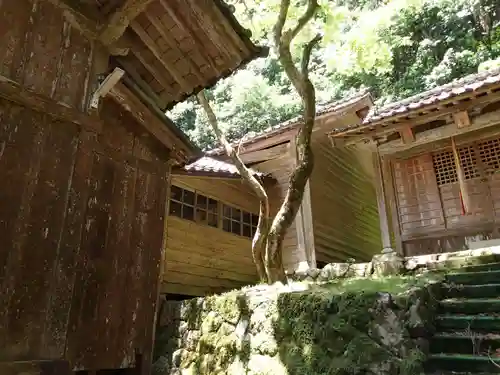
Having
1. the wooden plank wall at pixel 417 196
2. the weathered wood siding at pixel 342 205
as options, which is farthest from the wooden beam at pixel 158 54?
the weathered wood siding at pixel 342 205

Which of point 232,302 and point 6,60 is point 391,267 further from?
point 6,60

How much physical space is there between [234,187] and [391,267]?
18.8 feet

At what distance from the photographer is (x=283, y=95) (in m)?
27.4

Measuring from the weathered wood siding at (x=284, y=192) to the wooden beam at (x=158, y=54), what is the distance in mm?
7492

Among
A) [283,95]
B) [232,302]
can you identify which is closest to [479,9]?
[283,95]

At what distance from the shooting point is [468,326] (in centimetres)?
520

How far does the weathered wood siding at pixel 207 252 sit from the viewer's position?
33.5 feet

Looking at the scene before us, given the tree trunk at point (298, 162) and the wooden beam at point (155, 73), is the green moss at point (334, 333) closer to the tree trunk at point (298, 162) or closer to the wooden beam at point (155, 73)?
the tree trunk at point (298, 162)

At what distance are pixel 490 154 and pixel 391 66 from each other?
1616cm

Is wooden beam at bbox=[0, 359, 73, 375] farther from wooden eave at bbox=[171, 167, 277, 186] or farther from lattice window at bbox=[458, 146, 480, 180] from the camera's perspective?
lattice window at bbox=[458, 146, 480, 180]

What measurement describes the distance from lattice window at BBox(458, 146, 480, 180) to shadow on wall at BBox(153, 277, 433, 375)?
530cm

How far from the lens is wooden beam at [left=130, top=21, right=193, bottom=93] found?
5230mm

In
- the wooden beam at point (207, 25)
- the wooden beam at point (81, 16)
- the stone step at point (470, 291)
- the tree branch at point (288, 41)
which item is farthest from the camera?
the tree branch at point (288, 41)

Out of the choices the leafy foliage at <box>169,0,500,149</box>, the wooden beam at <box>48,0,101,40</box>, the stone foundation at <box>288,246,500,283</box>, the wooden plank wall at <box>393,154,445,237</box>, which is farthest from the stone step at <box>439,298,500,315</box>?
the leafy foliage at <box>169,0,500,149</box>
